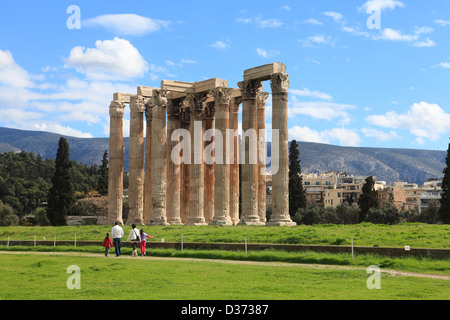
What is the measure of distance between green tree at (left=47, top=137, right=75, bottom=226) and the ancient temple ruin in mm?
22954

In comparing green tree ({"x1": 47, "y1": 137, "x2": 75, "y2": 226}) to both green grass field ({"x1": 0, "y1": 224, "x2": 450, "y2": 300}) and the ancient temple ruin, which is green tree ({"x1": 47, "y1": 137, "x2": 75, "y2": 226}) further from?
green grass field ({"x1": 0, "y1": 224, "x2": 450, "y2": 300})

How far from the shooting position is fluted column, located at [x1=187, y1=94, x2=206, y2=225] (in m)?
56.6

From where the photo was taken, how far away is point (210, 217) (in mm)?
59500

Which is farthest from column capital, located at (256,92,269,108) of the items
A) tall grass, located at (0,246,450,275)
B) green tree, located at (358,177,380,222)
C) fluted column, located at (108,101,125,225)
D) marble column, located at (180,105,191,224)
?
green tree, located at (358,177,380,222)

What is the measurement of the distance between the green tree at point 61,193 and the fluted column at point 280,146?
147ft

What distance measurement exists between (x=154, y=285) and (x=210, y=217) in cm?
4145

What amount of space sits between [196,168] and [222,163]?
176 inches

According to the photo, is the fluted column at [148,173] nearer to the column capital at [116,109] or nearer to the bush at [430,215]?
the column capital at [116,109]

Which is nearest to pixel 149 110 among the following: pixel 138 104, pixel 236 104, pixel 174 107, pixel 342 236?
pixel 138 104

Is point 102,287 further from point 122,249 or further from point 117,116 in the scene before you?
point 117,116

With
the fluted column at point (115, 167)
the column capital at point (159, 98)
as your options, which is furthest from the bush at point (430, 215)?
the column capital at point (159, 98)
